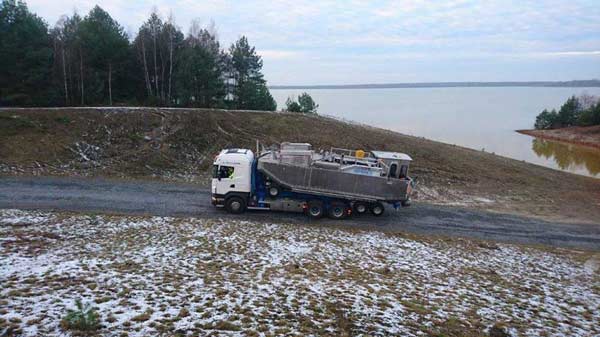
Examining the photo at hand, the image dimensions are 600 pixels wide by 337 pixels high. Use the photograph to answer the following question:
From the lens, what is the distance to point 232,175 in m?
18.3

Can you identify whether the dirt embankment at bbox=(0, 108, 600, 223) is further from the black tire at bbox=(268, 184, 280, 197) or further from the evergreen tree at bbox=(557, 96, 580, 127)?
the evergreen tree at bbox=(557, 96, 580, 127)

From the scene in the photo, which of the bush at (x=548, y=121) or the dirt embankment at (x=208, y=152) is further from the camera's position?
the bush at (x=548, y=121)

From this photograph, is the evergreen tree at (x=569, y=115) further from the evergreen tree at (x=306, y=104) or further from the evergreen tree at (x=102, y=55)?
the evergreen tree at (x=102, y=55)

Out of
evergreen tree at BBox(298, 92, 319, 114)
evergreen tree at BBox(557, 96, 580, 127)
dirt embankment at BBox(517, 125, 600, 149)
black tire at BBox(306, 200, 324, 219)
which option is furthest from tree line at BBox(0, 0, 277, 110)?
evergreen tree at BBox(557, 96, 580, 127)

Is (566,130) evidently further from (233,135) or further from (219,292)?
(219,292)

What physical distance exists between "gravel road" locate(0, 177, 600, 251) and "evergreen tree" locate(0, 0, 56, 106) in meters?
19.0

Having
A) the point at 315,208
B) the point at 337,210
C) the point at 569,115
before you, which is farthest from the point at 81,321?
the point at 569,115

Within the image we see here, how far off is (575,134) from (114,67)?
267 ft

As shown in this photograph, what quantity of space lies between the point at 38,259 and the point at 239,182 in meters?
9.10

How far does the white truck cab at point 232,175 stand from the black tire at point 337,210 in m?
4.33

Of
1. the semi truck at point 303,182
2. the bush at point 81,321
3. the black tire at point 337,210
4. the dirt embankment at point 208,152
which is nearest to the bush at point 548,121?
the dirt embankment at point 208,152

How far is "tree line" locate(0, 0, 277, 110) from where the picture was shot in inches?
1417

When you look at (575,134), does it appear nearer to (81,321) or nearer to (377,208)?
(377,208)

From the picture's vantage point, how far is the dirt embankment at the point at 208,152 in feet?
81.6
